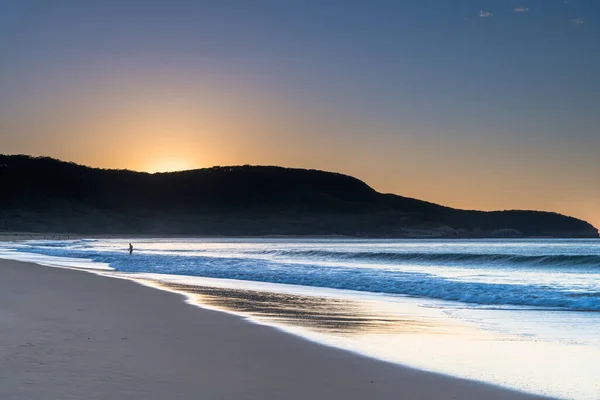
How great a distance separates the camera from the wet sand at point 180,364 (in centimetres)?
697

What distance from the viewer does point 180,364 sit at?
8.34 m

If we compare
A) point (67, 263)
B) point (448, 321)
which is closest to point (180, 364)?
point (448, 321)

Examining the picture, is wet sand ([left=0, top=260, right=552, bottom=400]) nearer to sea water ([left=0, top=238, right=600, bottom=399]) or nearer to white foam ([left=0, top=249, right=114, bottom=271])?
sea water ([left=0, top=238, right=600, bottom=399])

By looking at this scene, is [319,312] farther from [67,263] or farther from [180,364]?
[67,263]

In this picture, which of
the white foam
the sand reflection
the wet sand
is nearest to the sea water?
the sand reflection

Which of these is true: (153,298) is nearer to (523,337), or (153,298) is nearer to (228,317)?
(228,317)

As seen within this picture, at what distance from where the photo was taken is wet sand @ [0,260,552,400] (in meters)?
6.97

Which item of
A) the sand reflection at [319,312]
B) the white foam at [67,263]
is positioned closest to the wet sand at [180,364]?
the sand reflection at [319,312]

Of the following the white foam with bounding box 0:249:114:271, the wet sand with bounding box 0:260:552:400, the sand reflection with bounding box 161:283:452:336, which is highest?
the sand reflection with bounding box 161:283:452:336

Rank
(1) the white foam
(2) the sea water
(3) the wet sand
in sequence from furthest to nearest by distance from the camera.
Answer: (1) the white foam
(2) the sea water
(3) the wet sand

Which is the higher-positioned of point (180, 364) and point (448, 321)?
point (448, 321)

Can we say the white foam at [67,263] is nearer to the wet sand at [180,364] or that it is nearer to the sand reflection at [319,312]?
the sand reflection at [319,312]

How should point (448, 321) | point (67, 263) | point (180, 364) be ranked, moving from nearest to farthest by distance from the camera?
point (180, 364), point (448, 321), point (67, 263)

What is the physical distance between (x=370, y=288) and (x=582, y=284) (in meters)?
7.85
